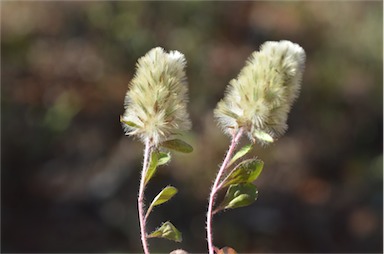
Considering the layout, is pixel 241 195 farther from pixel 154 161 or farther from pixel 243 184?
pixel 154 161

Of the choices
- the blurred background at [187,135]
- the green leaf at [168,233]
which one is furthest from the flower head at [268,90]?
the blurred background at [187,135]

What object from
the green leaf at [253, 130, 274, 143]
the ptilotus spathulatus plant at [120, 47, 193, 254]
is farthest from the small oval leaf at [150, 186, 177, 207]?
the green leaf at [253, 130, 274, 143]

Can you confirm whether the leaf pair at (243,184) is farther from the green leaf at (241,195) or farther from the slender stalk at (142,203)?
the slender stalk at (142,203)

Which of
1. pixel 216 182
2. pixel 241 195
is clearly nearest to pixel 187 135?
pixel 241 195

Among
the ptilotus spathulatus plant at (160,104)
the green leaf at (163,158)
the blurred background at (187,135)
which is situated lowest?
the green leaf at (163,158)

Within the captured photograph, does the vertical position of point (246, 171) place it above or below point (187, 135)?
below

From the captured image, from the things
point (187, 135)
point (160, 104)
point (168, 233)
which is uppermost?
point (187, 135)

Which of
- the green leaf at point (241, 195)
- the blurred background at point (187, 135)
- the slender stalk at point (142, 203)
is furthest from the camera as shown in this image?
the blurred background at point (187, 135)
